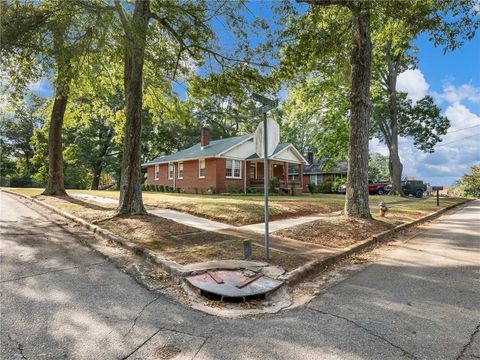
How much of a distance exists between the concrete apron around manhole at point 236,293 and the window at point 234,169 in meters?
22.4

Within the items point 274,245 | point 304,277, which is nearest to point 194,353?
point 304,277

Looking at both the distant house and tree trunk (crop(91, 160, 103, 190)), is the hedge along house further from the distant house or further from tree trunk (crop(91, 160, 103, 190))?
tree trunk (crop(91, 160, 103, 190))

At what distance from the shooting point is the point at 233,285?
4363 mm

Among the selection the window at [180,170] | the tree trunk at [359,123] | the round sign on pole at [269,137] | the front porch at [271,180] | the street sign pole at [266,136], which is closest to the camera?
the street sign pole at [266,136]

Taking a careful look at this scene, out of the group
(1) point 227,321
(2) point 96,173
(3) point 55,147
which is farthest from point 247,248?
(2) point 96,173

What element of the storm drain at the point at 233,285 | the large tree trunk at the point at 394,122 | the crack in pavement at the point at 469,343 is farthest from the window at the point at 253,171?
the crack in pavement at the point at 469,343

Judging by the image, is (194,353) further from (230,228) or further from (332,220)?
(332,220)

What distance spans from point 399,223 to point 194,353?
31.7ft

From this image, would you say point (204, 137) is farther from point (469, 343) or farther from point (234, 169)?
point (469, 343)

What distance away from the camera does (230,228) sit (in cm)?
898

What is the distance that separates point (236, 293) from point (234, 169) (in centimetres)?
2350

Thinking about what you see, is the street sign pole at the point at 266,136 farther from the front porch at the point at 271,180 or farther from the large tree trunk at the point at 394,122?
the large tree trunk at the point at 394,122

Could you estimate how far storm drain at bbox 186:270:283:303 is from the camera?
409cm

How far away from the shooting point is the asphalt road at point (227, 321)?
2793 millimetres
